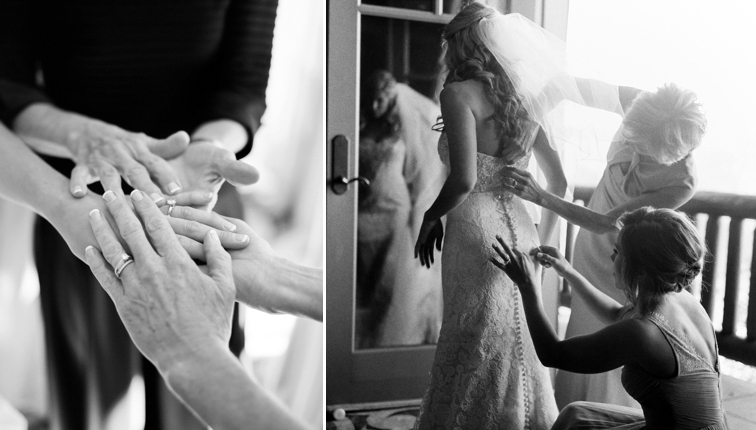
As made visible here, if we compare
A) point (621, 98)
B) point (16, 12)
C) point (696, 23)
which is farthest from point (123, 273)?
point (696, 23)

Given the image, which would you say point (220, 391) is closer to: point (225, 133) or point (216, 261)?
point (216, 261)

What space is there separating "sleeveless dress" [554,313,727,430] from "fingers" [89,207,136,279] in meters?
1.43

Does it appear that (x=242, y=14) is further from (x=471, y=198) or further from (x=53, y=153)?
(x=471, y=198)

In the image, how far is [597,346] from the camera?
177 cm

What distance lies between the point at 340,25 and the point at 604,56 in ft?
2.61

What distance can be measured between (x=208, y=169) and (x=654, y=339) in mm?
1330

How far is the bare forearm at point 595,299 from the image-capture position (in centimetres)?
178

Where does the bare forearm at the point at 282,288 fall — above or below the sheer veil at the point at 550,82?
below

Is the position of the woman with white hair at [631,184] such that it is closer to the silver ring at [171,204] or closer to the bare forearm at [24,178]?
the silver ring at [171,204]

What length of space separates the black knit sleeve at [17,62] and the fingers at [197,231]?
483 mm

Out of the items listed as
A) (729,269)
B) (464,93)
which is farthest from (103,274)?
(729,269)

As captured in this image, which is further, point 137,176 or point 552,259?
point 552,259

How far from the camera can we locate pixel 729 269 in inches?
71.7

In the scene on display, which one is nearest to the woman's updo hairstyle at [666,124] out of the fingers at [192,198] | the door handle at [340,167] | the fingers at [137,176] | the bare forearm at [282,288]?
the door handle at [340,167]
